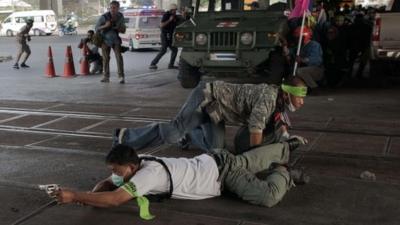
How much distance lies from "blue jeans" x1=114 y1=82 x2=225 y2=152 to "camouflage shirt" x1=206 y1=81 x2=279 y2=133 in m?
0.25

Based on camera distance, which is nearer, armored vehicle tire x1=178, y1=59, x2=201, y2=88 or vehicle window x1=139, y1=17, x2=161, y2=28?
armored vehicle tire x1=178, y1=59, x2=201, y2=88

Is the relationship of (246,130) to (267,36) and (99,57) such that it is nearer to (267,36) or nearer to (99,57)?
(267,36)

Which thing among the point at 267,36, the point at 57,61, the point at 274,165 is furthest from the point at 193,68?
the point at 57,61

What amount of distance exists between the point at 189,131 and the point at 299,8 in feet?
19.8

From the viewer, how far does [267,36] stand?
1116 centimetres

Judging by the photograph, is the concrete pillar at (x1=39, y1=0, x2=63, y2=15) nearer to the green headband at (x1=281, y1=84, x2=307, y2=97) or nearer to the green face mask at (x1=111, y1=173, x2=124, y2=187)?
the green headband at (x1=281, y1=84, x2=307, y2=97)

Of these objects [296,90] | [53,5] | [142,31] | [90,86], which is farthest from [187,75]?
[53,5]

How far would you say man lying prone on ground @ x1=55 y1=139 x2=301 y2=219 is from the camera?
418 centimetres

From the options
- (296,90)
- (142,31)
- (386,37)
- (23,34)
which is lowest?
(142,31)

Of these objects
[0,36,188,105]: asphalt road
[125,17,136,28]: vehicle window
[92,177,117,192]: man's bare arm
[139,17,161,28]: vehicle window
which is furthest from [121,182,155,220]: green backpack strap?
[125,17,136,28]: vehicle window

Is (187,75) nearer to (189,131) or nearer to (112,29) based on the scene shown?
(112,29)

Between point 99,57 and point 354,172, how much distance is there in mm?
11369

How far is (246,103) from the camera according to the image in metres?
5.40

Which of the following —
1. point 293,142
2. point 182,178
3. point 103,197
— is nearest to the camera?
point 103,197
